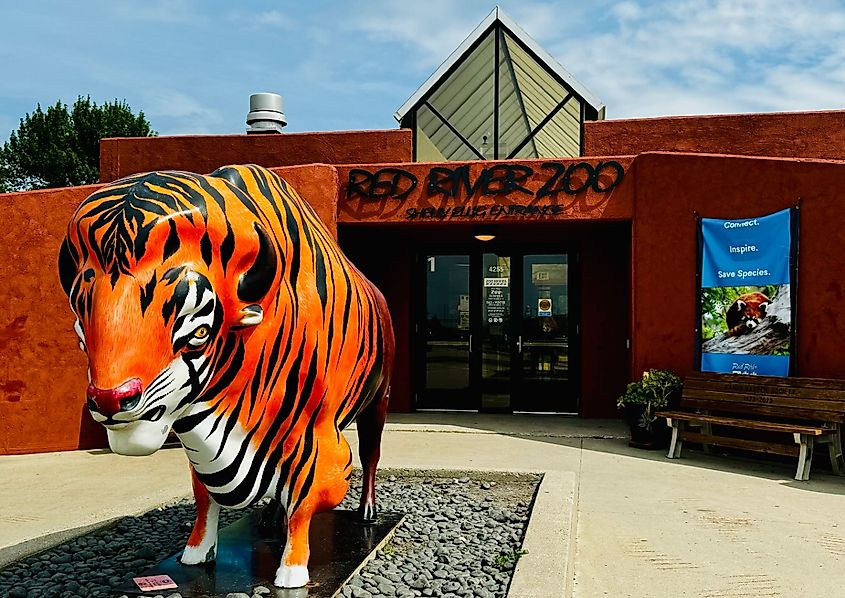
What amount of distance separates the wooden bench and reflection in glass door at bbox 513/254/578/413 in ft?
9.48

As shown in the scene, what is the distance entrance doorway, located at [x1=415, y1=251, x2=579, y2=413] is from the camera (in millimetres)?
11414

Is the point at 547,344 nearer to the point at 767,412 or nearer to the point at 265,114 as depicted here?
the point at 767,412

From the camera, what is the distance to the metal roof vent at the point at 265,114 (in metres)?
12.4

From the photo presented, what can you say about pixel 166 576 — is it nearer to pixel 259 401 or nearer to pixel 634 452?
pixel 259 401

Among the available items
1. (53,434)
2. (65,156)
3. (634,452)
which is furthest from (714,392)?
(65,156)

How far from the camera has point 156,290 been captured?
2.78 meters

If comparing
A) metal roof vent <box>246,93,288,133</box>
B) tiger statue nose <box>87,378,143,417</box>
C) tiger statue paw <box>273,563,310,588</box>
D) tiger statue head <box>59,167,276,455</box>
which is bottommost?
tiger statue paw <box>273,563,310,588</box>

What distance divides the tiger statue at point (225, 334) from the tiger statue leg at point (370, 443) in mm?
767

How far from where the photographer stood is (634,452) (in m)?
8.55

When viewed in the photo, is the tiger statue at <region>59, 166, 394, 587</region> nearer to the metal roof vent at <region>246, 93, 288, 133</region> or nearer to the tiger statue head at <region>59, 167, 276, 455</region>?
the tiger statue head at <region>59, 167, 276, 455</region>

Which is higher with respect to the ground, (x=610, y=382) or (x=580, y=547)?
(x=610, y=382)

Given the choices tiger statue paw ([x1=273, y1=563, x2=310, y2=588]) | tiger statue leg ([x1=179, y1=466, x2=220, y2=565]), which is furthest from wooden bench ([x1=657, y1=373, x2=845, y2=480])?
tiger statue leg ([x1=179, y1=466, x2=220, y2=565])

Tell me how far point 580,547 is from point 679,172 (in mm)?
→ 5386

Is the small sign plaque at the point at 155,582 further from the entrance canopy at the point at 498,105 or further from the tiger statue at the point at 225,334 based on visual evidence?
the entrance canopy at the point at 498,105
